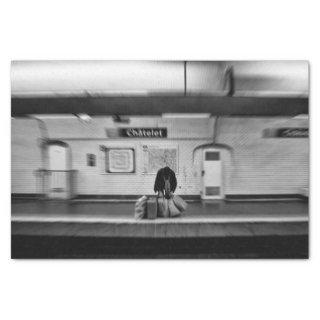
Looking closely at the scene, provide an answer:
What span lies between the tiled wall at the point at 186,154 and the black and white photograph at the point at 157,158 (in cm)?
2

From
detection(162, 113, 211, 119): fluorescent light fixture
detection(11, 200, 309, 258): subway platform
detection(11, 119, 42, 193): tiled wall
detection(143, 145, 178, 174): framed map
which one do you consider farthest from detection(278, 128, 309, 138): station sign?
detection(11, 119, 42, 193): tiled wall

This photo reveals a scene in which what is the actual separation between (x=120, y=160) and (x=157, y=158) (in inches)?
28.6

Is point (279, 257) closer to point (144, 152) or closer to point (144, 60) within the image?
point (144, 152)

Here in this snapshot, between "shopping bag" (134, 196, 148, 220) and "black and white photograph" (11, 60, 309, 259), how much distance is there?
16mm

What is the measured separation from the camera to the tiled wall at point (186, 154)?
2838mm

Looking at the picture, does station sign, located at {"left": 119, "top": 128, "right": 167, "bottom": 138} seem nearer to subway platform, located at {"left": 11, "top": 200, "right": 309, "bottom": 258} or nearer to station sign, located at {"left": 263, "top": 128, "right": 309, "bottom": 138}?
subway platform, located at {"left": 11, "top": 200, "right": 309, "bottom": 258}

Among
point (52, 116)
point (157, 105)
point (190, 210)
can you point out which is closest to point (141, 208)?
point (190, 210)

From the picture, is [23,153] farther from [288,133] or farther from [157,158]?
[288,133]

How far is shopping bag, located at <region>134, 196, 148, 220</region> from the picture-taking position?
3.20 meters

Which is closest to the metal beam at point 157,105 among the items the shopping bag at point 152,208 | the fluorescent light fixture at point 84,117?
the fluorescent light fixture at point 84,117

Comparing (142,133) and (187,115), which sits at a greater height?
(187,115)

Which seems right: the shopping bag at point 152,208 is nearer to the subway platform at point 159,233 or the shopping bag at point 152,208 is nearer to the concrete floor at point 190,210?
the subway platform at point 159,233

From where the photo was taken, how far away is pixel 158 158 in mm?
3250
